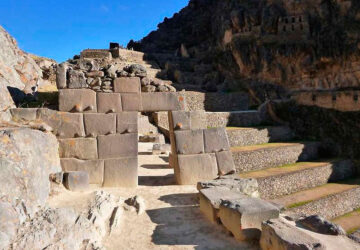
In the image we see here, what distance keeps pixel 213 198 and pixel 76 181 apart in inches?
108

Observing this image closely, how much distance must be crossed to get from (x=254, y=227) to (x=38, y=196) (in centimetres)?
324

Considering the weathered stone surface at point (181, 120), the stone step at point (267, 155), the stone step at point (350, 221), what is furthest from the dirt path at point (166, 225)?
the stone step at point (350, 221)

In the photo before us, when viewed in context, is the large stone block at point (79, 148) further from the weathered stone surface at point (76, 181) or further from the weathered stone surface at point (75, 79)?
the weathered stone surface at point (75, 79)

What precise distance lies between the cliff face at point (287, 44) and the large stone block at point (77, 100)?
26600mm

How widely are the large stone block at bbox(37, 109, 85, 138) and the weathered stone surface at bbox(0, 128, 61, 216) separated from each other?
38.5 inches

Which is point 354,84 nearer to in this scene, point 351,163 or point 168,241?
point 351,163

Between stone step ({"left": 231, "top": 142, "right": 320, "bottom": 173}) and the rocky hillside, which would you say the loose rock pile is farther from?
stone step ({"left": 231, "top": 142, "right": 320, "bottom": 173})

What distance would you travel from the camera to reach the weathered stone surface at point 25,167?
3635mm

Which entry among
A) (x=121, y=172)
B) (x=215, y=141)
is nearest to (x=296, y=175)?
(x=215, y=141)

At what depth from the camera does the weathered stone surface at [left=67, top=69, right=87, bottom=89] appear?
6.41 meters

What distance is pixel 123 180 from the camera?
639 centimetres

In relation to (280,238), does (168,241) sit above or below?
below

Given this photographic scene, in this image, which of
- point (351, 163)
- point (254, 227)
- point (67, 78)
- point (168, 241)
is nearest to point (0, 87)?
point (67, 78)

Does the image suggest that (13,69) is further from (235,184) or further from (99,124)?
(235,184)
